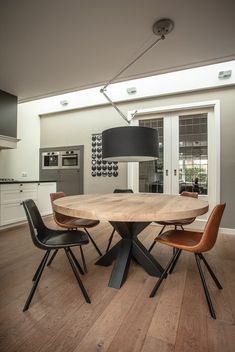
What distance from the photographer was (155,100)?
162 inches

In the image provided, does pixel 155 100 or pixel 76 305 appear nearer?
pixel 76 305

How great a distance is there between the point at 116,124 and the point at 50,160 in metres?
1.94

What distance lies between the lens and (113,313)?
147 cm

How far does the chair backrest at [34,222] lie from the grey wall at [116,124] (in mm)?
2668

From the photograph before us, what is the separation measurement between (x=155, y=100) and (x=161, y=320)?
3.69 meters

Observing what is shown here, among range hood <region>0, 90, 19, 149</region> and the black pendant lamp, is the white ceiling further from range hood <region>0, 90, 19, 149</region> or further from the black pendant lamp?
range hood <region>0, 90, 19, 149</region>

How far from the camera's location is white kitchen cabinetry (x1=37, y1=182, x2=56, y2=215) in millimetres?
4307

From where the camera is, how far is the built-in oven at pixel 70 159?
191 inches

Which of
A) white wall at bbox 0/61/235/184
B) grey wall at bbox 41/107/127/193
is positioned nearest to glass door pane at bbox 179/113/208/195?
white wall at bbox 0/61/235/184

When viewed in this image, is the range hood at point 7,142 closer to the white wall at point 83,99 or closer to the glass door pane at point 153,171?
the white wall at point 83,99

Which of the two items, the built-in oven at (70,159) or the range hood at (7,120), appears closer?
the range hood at (7,120)

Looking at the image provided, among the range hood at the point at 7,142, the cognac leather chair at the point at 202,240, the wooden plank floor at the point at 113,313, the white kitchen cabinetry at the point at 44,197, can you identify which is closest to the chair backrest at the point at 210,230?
the cognac leather chair at the point at 202,240

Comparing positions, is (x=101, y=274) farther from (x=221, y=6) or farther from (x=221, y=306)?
(x=221, y=6)

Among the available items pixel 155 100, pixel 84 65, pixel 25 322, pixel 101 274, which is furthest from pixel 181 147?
pixel 25 322
